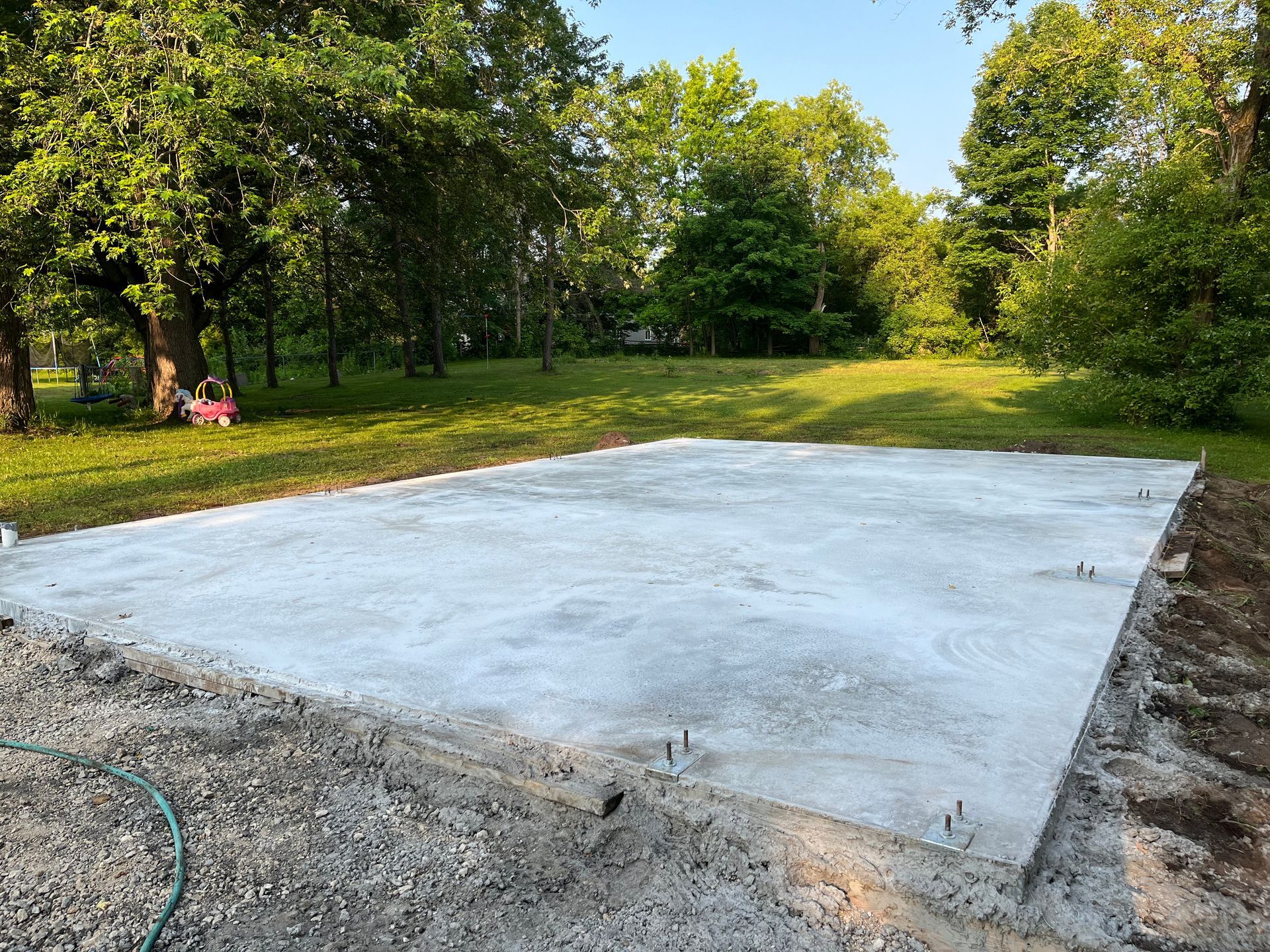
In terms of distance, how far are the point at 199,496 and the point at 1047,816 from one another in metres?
6.05

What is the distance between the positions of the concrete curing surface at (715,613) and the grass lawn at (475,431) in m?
2.06

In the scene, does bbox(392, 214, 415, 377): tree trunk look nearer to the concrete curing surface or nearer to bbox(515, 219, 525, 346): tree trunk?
bbox(515, 219, 525, 346): tree trunk

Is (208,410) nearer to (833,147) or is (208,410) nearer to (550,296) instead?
(550,296)

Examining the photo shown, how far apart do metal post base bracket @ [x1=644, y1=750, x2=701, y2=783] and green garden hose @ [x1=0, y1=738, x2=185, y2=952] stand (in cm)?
96

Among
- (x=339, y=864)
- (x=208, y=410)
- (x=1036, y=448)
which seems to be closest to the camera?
(x=339, y=864)

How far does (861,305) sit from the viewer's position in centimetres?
3222

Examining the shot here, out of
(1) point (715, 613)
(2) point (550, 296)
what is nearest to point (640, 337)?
(2) point (550, 296)

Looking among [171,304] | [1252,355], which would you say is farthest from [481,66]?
[1252,355]

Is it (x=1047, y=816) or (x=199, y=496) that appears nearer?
(x=1047, y=816)

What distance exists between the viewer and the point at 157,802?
73.2 inches

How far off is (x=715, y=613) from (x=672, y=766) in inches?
43.1

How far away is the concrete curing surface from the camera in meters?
1.89

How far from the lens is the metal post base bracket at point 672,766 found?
177 centimetres

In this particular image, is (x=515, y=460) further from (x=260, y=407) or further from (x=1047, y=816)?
(x=260, y=407)
